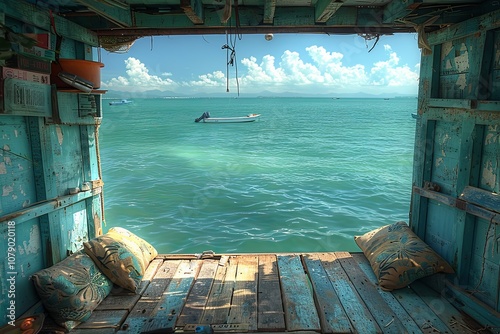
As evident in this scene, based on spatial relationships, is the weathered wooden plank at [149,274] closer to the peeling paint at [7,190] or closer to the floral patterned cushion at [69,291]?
the floral patterned cushion at [69,291]

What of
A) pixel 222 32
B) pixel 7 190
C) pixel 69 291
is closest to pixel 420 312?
pixel 69 291

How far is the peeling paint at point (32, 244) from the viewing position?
3400 millimetres

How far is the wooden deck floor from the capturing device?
11.0ft

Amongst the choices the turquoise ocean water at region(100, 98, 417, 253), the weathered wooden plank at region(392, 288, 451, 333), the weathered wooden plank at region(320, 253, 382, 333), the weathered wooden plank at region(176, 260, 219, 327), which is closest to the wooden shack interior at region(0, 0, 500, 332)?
the weathered wooden plank at region(392, 288, 451, 333)

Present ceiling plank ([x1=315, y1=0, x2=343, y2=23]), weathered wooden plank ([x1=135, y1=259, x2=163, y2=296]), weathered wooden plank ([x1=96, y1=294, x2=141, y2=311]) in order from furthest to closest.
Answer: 1. weathered wooden plank ([x1=135, y1=259, x2=163, y2=296])
2. weathered wooden plank ([x1=96, y1=294, x2=141, y2=311])
3. ceiling plank ([x1=315, y1=0, x2=343, y2=23])

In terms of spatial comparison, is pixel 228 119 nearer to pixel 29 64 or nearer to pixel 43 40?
pixel 43 40

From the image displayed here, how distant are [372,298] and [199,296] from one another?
1.90 meters

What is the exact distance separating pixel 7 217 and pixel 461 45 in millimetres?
4909

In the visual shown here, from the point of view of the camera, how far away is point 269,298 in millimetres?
3871

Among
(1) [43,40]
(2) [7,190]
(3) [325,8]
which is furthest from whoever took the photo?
(3) [325,8]

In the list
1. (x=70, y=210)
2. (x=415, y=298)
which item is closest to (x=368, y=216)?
(x=415, y=298)

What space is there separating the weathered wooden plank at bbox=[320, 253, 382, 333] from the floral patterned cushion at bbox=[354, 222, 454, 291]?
0.40 meters

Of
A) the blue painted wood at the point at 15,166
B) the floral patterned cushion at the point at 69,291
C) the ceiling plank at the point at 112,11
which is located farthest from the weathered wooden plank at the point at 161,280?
the ceiling plank at the point at 112,11

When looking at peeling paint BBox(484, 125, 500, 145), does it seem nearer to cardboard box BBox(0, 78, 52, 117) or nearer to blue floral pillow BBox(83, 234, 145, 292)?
blue floral pillow BBox(83, 234, 145, 292)
